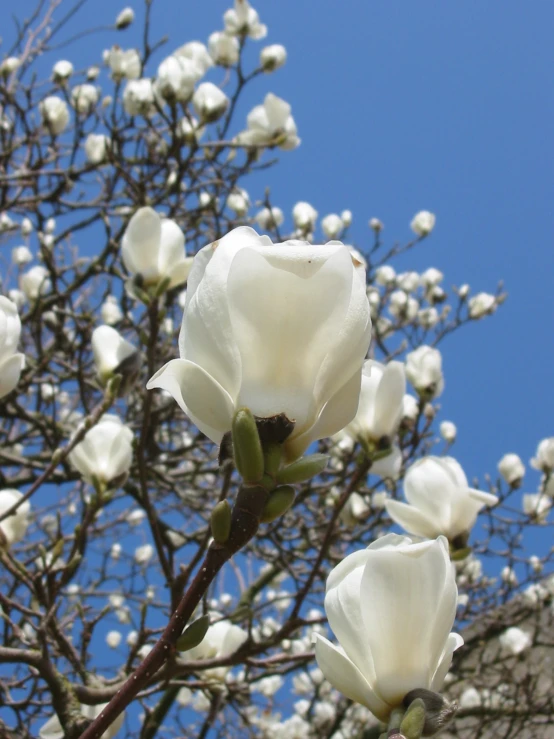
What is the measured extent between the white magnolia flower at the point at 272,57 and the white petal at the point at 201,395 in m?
2.90

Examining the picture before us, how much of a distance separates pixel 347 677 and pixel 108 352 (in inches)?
39.1

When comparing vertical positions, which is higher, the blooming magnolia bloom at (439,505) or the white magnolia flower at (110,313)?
the white magnolia flower at (110,313)

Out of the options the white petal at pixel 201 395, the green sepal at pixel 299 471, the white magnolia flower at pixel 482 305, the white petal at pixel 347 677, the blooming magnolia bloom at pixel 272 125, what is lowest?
A: the white petal at pixel 347 677

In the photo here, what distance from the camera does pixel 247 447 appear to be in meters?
0.48

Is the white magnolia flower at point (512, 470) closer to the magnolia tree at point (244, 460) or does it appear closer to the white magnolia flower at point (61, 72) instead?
the magnolia tree at point (244, 460)

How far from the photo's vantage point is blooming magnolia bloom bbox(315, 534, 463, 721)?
564 mm

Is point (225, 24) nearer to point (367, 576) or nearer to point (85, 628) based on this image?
point (85, 628)

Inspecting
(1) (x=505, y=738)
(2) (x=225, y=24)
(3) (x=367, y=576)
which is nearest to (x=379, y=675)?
→ (3) (x=367, y=576)

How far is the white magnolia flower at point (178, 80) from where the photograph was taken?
7.89ft

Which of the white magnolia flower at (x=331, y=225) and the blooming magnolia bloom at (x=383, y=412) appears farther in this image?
the white magnolia flower at (x=331, y=225)

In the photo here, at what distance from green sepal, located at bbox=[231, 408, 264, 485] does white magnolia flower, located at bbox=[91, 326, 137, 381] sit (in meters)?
1.00

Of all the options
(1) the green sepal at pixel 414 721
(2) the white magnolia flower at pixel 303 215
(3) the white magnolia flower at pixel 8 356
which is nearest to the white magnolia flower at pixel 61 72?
(2) the white magnolia flower at pixel 303 215

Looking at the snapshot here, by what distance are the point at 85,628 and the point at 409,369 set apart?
1.11 meters

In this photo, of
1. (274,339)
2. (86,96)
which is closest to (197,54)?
(86,96)
